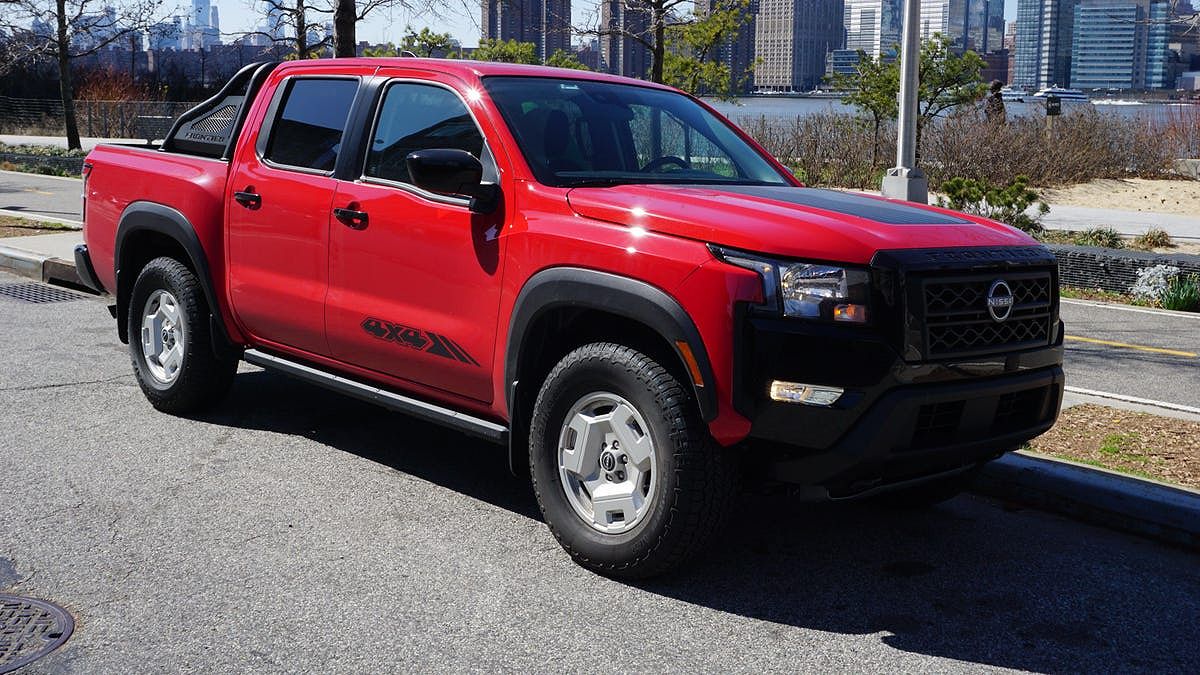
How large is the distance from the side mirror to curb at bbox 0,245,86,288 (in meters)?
7.87

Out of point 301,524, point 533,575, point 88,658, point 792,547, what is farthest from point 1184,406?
point 88,658

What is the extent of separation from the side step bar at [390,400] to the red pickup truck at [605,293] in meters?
0.02

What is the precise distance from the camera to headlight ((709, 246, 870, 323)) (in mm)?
4215

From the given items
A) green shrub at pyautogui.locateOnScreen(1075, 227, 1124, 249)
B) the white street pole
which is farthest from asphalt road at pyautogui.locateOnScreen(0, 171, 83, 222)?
green shrub at pyautogui.locateOnScreen(1075, 227, 1124, 249)

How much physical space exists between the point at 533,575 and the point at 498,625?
1.68ft

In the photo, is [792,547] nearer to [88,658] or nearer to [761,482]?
[761,482]

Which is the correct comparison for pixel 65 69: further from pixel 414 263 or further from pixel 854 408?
pixel 854 408

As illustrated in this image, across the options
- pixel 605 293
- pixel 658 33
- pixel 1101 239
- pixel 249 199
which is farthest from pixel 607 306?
pixel 658 33

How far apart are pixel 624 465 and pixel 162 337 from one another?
345cm

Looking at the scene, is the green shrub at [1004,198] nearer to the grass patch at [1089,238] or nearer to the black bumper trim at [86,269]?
the grass patch at [1089,238]

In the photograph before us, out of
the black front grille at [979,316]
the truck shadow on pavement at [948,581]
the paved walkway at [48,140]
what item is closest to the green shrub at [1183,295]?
the truck shadow on pavement at [948,581]

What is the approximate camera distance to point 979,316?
445cm

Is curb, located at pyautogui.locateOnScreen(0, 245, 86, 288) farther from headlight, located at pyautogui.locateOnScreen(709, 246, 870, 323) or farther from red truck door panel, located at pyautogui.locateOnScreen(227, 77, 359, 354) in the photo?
headlight, located at pyautogui.locateOnScreen(709, 246, 870, 323)

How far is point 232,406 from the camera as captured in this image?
24.2 feet
